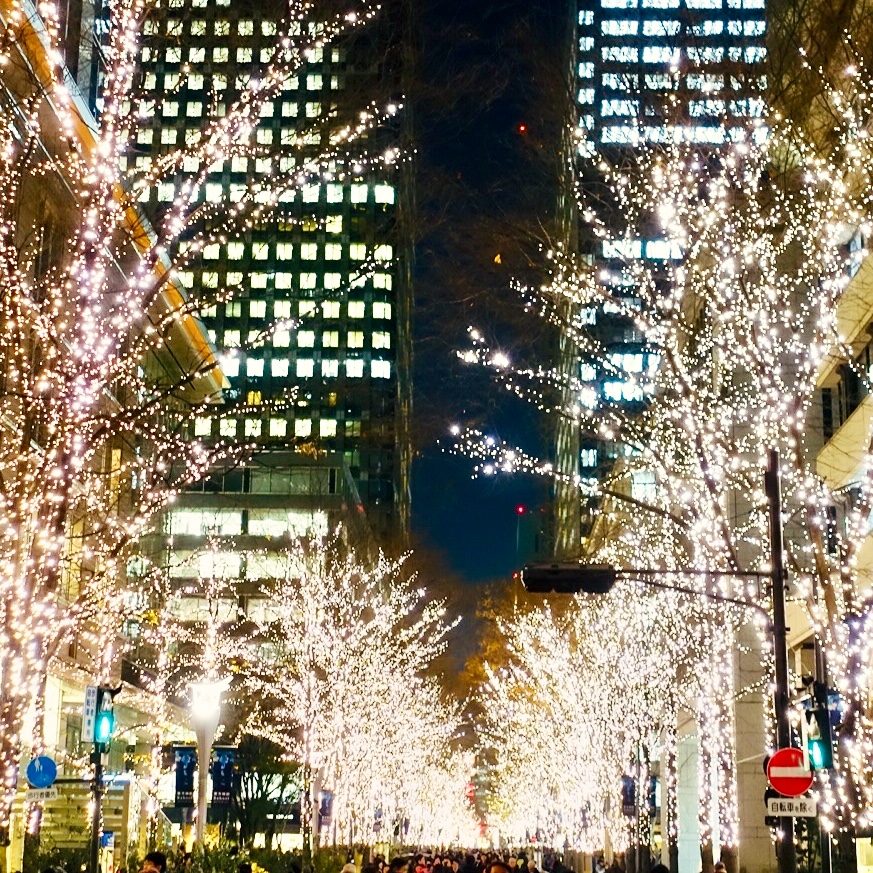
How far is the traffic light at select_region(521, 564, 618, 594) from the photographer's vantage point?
647 inches

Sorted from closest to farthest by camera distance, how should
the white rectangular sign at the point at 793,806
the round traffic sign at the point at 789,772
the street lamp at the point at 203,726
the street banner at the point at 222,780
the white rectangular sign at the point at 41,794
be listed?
the white rectangular sign at the point at 793,806 < the round traffic sign at the point at 789,772 < the white rectangular sign at the point at 41,794 < the street lamp at the point at 203,726 < the street banner at the point at 222,780

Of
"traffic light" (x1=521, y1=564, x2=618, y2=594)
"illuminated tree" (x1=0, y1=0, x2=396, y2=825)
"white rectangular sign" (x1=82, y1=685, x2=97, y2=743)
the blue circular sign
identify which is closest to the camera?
"illuminated tree" (x1=0, y1=0, x2=396, y2=825)

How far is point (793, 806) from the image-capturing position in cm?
1561

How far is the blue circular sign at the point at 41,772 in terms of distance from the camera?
17266 millimetres

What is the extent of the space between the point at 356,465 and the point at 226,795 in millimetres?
121746

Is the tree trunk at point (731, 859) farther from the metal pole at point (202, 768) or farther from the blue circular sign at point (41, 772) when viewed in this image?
the blue circular sign at point (41, 772)

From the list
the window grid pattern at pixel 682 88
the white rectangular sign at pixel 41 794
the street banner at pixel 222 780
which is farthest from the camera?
the street banner at pixel 222 780

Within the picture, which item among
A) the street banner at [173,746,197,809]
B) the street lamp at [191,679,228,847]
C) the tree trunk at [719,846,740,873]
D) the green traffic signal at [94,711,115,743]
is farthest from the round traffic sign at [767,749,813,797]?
the street banner at [173,746,197,809]

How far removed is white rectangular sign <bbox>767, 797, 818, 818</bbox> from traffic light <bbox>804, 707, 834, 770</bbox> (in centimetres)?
251

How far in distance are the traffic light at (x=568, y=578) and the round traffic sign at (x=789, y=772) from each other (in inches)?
108

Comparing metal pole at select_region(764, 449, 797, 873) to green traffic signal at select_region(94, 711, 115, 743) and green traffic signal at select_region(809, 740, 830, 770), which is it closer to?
green traffic signal at select_region(809, 740, 830, 770)

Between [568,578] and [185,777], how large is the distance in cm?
1615

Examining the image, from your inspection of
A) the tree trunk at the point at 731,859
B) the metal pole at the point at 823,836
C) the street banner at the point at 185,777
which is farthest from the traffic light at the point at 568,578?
the street banner at the point at 185,777

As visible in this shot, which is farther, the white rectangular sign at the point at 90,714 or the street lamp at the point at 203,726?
the street lamp at the point at 203,726
